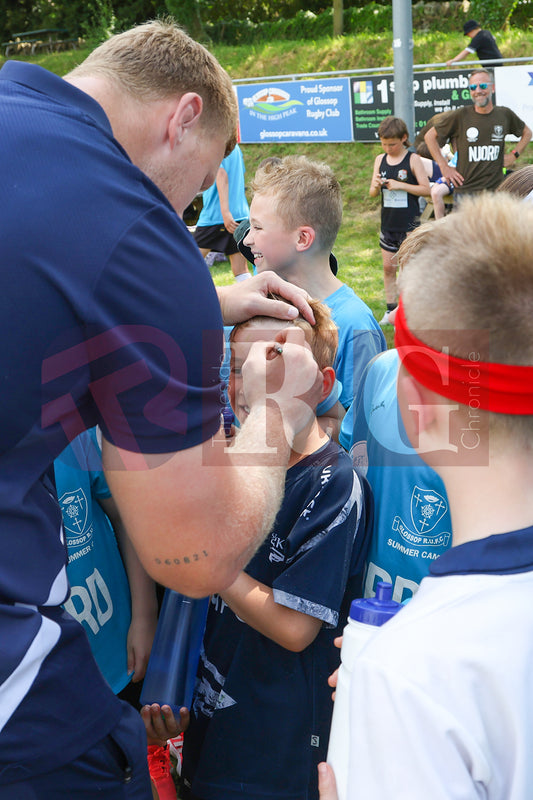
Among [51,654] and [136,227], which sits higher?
[136,227]

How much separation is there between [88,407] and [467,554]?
730 millimetres

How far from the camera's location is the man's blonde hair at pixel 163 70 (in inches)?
66.5

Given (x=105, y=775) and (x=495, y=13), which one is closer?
(x=105, y=775)

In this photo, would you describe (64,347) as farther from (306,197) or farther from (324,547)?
(306,197)

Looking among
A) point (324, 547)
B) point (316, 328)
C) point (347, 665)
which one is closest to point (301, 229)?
point (316, 328)

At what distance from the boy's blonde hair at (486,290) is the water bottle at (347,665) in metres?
0.37

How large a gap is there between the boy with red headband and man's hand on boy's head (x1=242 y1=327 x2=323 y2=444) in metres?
0.46

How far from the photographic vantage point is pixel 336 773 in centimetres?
119

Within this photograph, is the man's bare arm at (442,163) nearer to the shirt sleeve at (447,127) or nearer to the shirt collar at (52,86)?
the shirt sleeve at (447,127)

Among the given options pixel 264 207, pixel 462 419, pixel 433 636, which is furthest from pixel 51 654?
pixel 264 207

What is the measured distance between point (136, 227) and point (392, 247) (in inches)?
300

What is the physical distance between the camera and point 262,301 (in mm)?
1974

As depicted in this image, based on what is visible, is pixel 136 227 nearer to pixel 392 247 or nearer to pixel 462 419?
A: pixel 462 419

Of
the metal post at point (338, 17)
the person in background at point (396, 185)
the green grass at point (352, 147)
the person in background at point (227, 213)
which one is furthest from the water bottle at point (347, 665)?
the metal post at point (338, 17)
